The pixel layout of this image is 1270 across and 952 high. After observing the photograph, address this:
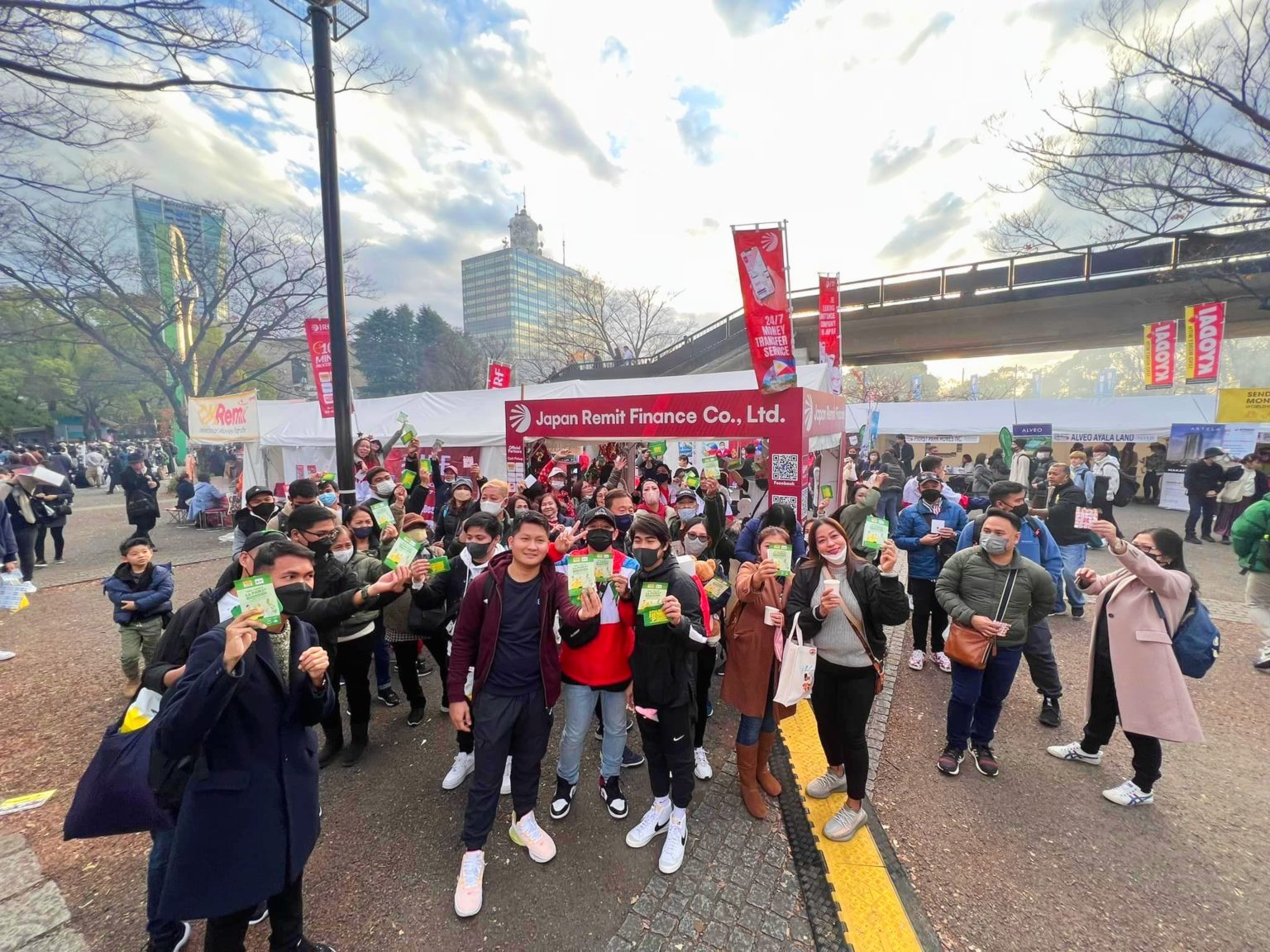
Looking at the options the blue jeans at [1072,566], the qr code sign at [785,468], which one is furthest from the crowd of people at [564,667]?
the blue jeans at [1072,566]

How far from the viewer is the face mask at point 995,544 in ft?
10.7

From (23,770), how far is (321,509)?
310 cm

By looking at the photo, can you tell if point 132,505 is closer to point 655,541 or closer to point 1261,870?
point 655,541

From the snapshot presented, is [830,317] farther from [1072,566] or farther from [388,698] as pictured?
[388,698]

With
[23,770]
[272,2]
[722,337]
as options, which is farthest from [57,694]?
[722,337]

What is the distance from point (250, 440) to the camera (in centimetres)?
1376

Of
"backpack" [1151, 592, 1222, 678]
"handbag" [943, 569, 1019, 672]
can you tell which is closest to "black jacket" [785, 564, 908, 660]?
"handbag" [943, 569, 1019, 672]

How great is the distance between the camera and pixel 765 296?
682 cm

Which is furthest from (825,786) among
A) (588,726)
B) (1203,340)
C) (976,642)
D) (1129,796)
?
(1203,340)

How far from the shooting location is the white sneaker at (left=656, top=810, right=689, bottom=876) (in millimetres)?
2689

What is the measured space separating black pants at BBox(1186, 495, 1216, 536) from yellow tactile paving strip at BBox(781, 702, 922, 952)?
1248 centimetres

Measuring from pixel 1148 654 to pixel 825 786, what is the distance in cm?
223

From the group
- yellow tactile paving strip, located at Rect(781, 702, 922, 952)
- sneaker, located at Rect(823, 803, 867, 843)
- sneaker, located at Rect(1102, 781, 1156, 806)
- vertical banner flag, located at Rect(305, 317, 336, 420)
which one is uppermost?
vertical banner flag, located at Rect(305, 317, 336, 420)

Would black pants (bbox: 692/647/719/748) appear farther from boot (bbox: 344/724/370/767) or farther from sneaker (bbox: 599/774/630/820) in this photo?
boot (bbox: 344/724/370/767)
